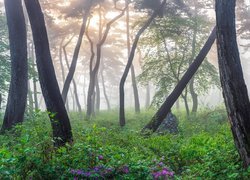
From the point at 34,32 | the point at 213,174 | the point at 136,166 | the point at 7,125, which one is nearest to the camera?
the point at 136,166

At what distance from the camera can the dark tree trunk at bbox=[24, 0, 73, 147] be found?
779 cm

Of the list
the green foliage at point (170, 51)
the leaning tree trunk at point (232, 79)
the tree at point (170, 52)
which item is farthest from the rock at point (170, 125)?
the leaning tree trunk at point (232, 79)

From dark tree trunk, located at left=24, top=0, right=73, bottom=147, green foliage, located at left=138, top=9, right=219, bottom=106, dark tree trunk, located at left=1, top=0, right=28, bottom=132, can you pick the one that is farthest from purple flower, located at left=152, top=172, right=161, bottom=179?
green foliage, located at left=138, top=9, right=219, bottom=106

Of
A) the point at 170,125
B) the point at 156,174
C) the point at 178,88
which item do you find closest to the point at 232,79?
the point at 156,174

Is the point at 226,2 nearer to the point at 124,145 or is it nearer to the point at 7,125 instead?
the point at 124,145

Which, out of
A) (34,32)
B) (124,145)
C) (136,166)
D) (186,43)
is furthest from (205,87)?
(136,166)

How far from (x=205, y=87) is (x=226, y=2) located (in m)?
14.8

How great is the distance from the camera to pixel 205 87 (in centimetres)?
2000

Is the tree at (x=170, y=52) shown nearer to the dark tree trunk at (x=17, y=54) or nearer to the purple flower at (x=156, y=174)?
the dark tree trunk at (x=17, y=54)

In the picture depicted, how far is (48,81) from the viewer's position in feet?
26.2

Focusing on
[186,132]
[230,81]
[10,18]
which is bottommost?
[186,132]

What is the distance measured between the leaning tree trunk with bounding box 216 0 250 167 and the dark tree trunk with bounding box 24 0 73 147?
159 inches

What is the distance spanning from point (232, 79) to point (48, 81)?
15.1 feet

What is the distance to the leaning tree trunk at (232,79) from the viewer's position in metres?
5.49
